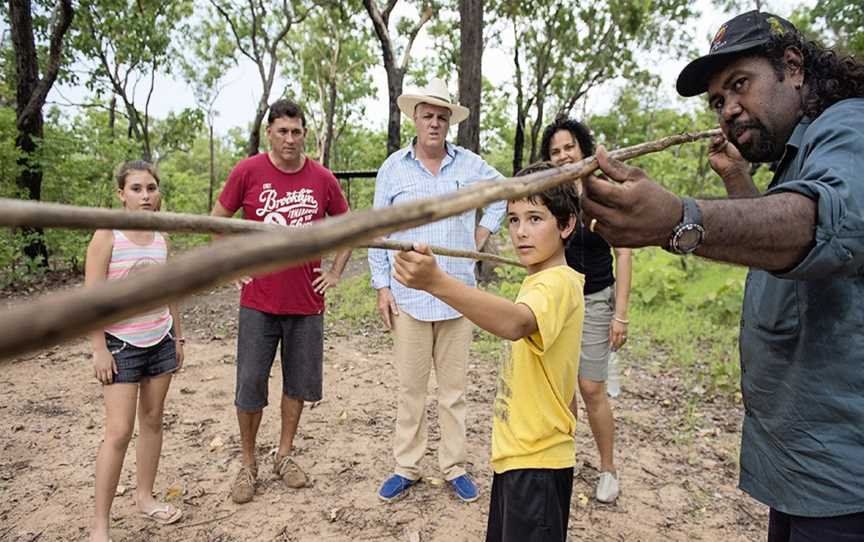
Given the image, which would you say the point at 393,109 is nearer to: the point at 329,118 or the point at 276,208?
the point at 276,208

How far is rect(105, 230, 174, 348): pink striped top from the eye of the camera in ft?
8.34

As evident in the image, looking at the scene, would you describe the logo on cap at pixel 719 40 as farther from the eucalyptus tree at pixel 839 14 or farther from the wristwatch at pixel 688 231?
the eucalyptus tree at pixel 839 14

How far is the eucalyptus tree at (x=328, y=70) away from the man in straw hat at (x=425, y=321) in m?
16.9

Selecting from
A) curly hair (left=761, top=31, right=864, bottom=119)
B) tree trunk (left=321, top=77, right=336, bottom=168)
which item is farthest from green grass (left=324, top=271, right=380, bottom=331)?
tree trunk (left=321, top=77, right=336, bottom=168)

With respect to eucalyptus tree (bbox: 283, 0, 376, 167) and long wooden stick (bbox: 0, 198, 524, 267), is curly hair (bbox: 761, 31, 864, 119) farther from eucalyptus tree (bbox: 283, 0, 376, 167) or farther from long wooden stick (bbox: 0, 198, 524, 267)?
eucalyptus tree (bbox: 283, 0, 376, 167)

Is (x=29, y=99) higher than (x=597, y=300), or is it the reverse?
(x=29, y=99)

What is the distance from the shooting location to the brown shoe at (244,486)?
309cm

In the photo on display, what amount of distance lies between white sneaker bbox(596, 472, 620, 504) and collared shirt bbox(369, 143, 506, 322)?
1.31m

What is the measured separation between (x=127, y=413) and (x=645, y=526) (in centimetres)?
278

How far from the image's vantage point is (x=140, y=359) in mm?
2588

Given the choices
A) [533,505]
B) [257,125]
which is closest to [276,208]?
[533,505]

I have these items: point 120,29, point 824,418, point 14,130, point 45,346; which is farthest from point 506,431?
point 120,29

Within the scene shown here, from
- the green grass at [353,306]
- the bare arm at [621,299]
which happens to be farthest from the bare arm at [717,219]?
the green grass at [353,306]

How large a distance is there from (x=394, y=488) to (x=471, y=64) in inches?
276
